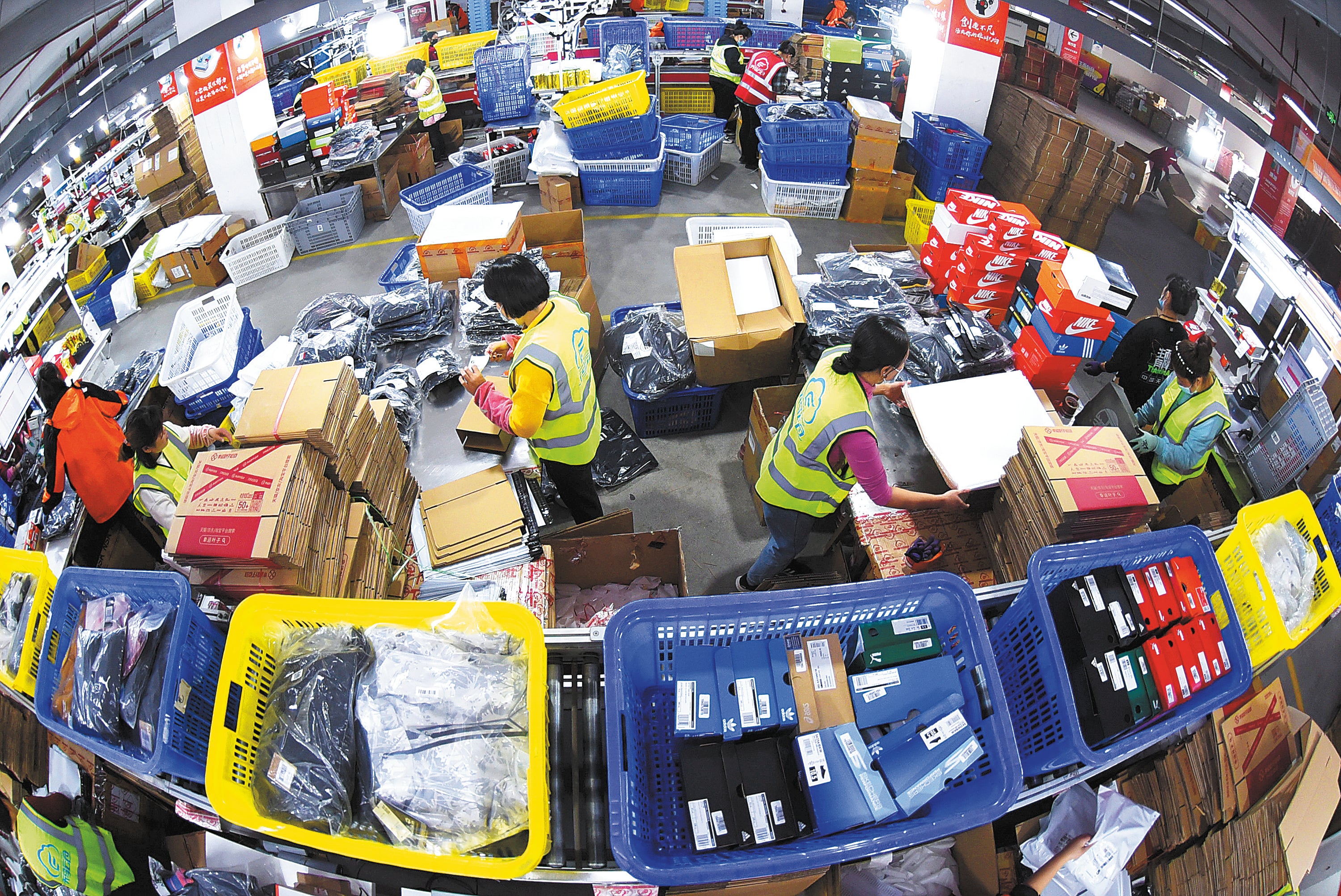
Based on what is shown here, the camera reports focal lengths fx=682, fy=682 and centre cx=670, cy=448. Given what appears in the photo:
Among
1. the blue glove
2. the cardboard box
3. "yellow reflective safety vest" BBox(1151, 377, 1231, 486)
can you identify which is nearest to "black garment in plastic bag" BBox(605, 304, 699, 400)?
the cardboard box

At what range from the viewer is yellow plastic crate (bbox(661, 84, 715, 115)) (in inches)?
390

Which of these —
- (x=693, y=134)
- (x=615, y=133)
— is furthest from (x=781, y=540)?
(x=693, y=134)

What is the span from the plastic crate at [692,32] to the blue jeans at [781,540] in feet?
30.3

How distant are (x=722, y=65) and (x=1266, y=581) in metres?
8.30

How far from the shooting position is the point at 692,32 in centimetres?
1038

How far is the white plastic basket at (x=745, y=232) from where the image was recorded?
5238 mm

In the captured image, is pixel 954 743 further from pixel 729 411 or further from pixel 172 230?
pixel 172 230

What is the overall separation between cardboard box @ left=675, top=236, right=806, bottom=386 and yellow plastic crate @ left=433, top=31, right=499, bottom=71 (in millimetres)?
7658

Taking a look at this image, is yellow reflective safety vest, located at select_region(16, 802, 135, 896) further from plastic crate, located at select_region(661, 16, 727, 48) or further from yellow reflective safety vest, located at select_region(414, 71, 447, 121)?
plastic crate, located at select_region(661, 16, 727, 48)

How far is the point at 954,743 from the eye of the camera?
1.84 m

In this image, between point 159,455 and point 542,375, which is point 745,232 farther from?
point 159,455

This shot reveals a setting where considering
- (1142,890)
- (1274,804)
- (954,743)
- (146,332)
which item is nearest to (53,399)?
(146,332)

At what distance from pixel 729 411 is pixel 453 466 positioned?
233cm

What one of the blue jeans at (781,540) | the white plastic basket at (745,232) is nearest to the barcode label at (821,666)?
the blue jeans at (781,540)
